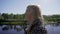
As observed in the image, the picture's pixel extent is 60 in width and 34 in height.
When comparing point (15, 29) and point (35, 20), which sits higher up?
point (35, 20)

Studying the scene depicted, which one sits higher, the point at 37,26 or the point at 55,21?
the point at 37,26

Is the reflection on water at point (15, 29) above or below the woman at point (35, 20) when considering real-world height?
below

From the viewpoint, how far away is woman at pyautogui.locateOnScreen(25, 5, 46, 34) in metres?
0.62

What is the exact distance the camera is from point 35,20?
0.62 m

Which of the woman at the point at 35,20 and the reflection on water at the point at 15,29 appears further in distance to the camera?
the reflection on water at the point at 15,29

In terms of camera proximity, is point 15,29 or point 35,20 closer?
point 35,20

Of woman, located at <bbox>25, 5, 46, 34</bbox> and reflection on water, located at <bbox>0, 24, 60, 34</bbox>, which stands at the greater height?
woman, located at <bbox>25, 5, 46, 34</bbox>

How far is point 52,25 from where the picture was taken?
2.40 m

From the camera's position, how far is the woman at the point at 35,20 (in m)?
0.62

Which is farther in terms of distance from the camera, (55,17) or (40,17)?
(55,17)

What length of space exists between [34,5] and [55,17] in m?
1.73

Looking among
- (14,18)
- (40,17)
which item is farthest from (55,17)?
(40,17)

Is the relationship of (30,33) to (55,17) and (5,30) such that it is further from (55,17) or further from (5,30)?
(5,30)

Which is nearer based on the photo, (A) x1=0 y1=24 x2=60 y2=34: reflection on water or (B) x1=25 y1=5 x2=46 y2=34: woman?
(B) x1=25 y1=5 x2=46 y2=34: woman
